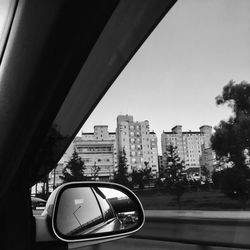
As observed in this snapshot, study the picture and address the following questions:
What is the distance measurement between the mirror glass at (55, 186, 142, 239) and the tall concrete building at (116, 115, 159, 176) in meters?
0.25

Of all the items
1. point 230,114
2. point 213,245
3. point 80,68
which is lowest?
point 213,245

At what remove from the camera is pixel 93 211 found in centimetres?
174

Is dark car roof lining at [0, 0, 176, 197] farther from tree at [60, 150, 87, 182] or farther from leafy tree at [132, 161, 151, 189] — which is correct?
leafy tree at [132, 161, 151, 189]

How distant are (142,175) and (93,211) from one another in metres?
0.42

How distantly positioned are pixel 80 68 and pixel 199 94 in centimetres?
55

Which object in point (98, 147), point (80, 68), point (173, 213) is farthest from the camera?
point (173, 213)

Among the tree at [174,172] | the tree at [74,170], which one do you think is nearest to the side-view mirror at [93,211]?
the tree at [74,170]

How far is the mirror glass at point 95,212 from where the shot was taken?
1631 millimetres

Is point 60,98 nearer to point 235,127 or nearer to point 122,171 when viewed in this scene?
point 122,171

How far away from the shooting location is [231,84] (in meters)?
1.89

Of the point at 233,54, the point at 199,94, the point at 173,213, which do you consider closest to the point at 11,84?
the point at 199,94

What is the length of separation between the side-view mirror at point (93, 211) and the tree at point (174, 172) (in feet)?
1.01

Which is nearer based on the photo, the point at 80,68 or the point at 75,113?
the point at 80,68

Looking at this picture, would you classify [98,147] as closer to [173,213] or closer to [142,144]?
[142,144]
